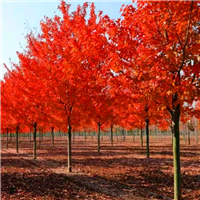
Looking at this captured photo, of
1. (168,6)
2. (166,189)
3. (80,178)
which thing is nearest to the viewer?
(168,6)

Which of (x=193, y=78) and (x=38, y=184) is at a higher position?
(x=193, y=78)

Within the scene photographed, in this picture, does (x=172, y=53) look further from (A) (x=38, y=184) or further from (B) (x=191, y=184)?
(A) (x=38, y=184)

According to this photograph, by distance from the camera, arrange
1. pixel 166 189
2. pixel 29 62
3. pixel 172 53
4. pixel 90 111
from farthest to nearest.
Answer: pixel 29 62
pixel 90 111
pixel 166 189
pixel 172 53

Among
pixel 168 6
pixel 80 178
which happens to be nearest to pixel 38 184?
pixel 80 178

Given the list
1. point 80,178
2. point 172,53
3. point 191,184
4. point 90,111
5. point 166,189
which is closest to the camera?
point 172,53

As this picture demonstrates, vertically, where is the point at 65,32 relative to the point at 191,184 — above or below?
above

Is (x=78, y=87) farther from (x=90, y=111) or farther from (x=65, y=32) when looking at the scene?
(x=65, y=32)

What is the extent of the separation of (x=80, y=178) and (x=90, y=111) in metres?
3.34

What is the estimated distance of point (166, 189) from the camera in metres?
9.13

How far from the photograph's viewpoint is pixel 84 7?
37.6 ft

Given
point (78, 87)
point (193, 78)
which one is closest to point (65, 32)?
point (78, 87)

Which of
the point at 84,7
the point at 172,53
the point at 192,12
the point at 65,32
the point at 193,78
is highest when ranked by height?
the point at 84,7

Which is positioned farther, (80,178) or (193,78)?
(80,178)

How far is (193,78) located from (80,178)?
24.5ft
